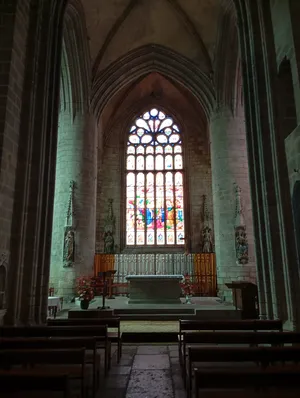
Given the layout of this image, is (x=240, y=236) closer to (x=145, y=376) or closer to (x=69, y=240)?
(x=69, y=240)

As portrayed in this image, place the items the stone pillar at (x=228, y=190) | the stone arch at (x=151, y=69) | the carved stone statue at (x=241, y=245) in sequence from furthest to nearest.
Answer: the stone arch at (x=151, y=69) → the stone pillar at (x=228, y=190) → the carved stone statue at (x=241, y=245)

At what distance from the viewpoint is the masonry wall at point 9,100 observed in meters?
6.25

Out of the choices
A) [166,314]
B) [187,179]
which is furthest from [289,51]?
[187,179]

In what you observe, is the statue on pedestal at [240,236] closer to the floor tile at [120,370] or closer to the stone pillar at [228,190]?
the stone pillar at [228,190]

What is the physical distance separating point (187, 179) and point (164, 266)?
5.42m

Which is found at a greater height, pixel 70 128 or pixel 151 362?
pixel 70 128

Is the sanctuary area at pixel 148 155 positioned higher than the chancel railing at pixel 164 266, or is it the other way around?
the sanctuary area at pixel 148 155

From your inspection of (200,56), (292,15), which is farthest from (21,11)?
(200,56)

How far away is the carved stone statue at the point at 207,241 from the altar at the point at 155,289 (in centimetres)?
642

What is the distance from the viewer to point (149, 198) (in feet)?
62.3

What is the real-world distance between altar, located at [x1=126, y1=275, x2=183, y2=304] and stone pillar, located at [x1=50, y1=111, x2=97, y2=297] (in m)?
3.14

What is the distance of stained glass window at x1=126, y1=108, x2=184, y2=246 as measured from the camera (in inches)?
727

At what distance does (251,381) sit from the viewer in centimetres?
209

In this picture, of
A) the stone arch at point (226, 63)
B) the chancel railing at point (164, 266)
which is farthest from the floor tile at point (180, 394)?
the stone arch at point (226, 63)
